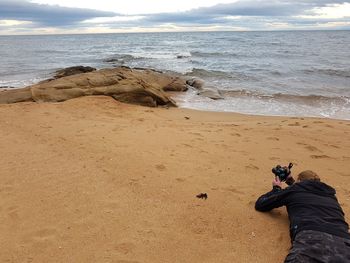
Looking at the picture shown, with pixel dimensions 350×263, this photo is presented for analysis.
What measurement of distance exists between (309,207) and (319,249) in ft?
2.43

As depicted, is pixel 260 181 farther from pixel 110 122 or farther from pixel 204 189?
pixel 110 122

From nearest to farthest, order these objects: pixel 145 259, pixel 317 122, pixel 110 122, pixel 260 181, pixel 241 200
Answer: pixel 145 259
pixel 241 200
pixel 260 181
pixel 110 122
pixel 317 122

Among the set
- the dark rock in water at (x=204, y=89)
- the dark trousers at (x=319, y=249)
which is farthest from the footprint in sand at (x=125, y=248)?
the dark rock in water at (x=204, y=89)

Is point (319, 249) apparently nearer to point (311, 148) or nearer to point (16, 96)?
point (311, 148)

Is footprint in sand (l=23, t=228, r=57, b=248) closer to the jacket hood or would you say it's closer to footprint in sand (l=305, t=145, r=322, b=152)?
the jacket hood

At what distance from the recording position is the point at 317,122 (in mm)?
8453

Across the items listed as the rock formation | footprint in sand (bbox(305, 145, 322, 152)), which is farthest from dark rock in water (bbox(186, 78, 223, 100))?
footprint in sand (bbox(305, 145, 322, 152))

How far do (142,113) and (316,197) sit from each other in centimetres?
616

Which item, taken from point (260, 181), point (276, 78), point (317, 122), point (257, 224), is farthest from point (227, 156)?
point (276, 78)

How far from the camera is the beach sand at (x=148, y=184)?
3.49 meters

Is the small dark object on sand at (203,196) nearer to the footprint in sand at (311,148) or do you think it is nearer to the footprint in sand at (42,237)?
the footprint in sand at (42,237)

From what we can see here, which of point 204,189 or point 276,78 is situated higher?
point 204,189

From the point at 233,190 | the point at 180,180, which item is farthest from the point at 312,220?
the point at 180,180

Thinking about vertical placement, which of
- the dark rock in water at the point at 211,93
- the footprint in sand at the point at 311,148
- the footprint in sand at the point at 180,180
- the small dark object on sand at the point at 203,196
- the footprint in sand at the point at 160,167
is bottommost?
the dark rock in water at the point at 211,93
